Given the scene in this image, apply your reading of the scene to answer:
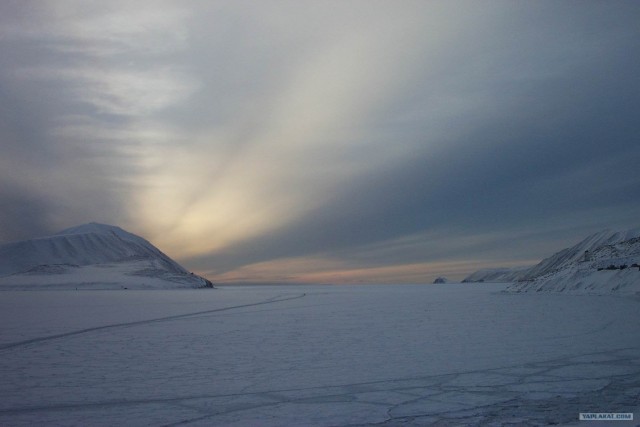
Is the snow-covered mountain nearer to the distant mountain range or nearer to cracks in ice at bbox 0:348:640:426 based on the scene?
A: the distant mountain range

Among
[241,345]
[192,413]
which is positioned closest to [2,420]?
[192,413]

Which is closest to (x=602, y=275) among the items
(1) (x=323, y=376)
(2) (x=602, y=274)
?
(2) (x=602, y=274)

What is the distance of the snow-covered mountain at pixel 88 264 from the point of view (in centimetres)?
8544

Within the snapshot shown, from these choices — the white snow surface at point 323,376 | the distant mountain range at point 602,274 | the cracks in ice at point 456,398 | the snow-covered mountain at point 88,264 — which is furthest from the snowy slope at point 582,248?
the snow-covered mountain at point 88,264

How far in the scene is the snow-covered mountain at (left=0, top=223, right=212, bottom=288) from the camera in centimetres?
8544

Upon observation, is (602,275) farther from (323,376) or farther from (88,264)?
(88,264)

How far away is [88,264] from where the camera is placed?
129 metres

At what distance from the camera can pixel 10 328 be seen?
46.5 ft

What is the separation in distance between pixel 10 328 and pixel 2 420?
10616 millimetres

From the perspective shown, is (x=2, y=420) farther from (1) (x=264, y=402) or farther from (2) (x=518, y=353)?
(2) (x=518, y=353)

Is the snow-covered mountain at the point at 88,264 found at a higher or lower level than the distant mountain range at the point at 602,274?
higher

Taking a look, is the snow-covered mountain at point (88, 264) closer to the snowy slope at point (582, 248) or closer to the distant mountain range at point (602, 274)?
the snowy slope at point (582, 248)

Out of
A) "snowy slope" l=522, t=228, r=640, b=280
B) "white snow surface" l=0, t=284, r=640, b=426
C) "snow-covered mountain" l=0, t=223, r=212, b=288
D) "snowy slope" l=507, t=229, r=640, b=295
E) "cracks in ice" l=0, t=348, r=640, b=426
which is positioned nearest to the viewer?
"cracks in ice" l=0, t=348, r=640, b=426

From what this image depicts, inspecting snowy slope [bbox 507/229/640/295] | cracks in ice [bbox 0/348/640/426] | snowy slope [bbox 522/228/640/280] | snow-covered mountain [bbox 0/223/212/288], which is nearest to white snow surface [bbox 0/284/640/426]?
cracks in ice [bbox 0/348/640/426]
